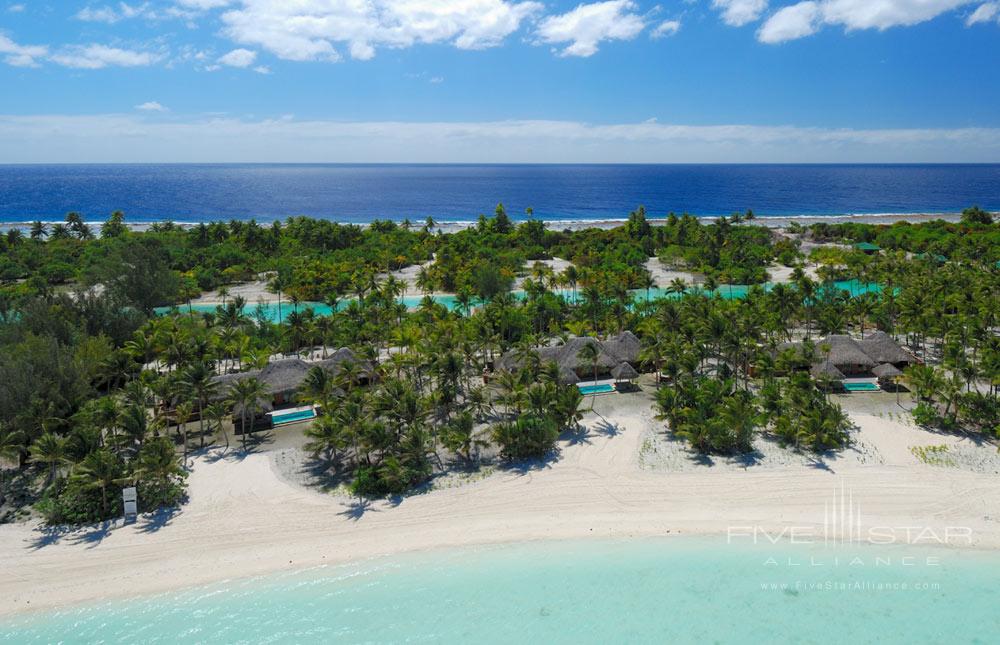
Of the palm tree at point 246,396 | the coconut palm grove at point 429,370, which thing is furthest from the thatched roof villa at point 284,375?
the palm tree at point 246,396

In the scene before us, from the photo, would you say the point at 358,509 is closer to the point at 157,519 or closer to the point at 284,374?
the point at 157,519

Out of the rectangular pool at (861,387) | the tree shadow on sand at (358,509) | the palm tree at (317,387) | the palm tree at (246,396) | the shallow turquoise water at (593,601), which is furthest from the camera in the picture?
the rectangular pool at (861,387)

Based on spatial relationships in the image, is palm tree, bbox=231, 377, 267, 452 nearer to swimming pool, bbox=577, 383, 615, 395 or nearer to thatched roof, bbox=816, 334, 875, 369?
swimming pool, bbox=577, 383, 615, 395

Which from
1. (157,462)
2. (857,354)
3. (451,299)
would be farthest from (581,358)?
(451,299)

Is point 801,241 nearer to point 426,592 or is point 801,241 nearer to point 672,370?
point 672,370

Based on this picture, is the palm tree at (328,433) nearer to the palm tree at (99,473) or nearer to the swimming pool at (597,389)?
the palm tree at (99,473)

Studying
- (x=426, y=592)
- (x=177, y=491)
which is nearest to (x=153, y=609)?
(x=177, y=491)
